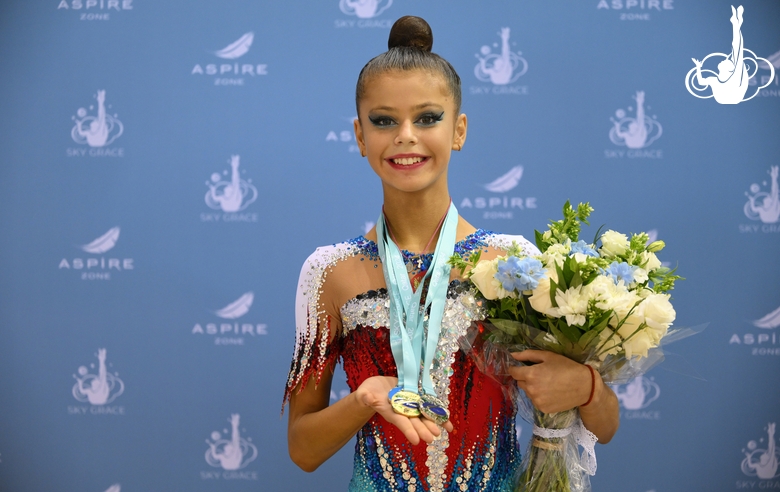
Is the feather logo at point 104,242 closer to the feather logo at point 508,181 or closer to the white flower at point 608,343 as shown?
the feather logo at point 508,181

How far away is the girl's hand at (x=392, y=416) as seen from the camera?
1.39 m

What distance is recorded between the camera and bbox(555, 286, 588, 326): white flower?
4.47 ft

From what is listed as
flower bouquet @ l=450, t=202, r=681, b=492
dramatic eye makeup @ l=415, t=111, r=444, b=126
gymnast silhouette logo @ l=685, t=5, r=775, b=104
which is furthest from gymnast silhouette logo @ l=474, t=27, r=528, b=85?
flower bouquet @ l=450, t=202, r=681, b=492

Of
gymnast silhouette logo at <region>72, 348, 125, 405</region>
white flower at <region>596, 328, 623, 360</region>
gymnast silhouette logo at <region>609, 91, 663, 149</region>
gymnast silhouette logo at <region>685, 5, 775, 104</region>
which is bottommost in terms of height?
gymnast silhouette logo at <region>72, 348, 125, 405</region>

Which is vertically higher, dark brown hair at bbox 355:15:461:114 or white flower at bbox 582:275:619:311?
dark brown hair at bbox 355:15:461:114

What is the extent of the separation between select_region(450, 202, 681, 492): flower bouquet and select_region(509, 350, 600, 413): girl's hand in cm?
2

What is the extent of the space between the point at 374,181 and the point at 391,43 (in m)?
Result: 1.43

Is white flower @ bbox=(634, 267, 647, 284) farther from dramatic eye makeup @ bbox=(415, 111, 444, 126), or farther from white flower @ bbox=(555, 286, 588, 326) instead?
dramatic eye makeup @ bbox=(415, 111, 444, 126)

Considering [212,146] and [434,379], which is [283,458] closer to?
[212,146]

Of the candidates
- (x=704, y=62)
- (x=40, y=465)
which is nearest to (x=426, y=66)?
(x=704, y=62)

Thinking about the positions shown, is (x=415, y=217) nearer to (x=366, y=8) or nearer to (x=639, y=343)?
(x=639, y=343)

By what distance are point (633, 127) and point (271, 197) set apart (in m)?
1.58

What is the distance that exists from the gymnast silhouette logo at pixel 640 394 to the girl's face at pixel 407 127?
76.4 inches

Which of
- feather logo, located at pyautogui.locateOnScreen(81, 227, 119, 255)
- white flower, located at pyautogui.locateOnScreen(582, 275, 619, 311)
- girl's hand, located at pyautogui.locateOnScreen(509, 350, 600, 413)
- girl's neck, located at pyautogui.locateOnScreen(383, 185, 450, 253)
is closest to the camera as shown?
white flower, located at pyautogui.locateOnScreen(582, 275, 619, 311)
